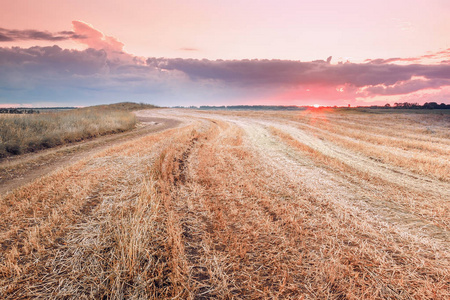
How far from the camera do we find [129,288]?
2688 millimetres

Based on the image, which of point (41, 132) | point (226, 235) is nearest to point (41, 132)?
point (41, 132)

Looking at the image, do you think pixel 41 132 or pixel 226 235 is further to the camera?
pixel 41 132

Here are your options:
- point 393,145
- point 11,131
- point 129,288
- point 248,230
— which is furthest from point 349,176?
point 11,131

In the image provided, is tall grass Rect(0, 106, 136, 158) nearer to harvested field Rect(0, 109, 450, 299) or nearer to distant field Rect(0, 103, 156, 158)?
distant field Rect(0, 103, 156, 158)

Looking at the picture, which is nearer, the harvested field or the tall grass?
the harvested field

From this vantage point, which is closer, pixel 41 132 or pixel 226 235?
pixel 226 235

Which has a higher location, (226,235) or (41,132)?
(41,132)

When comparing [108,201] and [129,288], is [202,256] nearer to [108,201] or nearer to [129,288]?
[129,288]

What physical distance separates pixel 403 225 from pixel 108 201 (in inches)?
274

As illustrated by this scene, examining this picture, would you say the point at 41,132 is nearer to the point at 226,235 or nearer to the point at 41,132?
the point at 41,132

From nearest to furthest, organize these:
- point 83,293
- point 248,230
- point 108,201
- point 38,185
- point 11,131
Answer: point 83,293, point 248,230, point 108,201, point 38,185, point 11,131

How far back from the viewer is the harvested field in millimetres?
2811

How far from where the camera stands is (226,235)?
388cm

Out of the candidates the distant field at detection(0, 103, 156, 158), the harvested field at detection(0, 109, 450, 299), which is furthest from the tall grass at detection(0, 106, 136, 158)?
the harvested field at detection(0, 109, 450, 299)
